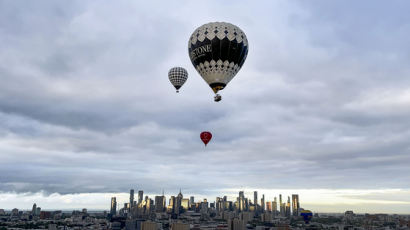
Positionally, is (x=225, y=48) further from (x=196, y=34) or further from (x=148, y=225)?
(x=148, y=225)

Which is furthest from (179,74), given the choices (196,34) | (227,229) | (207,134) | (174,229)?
(227,229)

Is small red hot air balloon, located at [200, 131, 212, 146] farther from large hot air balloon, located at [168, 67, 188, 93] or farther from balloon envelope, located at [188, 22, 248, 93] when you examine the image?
large hot air balloon, located at [168, 67, 188, 93]

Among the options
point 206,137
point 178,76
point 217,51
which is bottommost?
point 206,137

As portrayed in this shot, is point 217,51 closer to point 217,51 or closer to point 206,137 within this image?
point 217,51

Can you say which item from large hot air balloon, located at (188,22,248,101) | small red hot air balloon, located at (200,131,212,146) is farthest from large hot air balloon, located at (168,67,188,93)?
large hot air balloon, located at (188,22,248,101)

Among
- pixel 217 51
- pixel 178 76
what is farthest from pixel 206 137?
pixel 217 51

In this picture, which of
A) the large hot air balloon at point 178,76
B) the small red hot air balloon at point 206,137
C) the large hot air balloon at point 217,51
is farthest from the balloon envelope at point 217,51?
the large hot air balloon at point 178,76

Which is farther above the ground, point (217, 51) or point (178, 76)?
point (178, 76)
